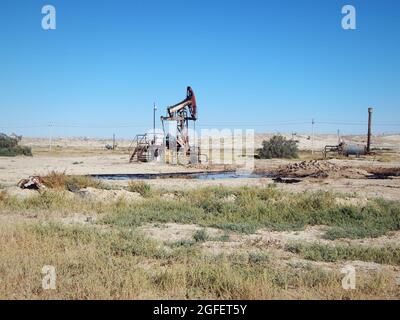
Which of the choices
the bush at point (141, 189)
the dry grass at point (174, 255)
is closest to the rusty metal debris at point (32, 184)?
the dry grass at point (174, 255)

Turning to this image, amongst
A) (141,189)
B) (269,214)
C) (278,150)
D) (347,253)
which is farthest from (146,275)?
(278,150)

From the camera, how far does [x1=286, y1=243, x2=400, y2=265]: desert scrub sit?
742 centimetres

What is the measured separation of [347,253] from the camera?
7.73m

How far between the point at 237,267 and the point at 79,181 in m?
10.7

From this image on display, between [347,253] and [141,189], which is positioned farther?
[141,189]

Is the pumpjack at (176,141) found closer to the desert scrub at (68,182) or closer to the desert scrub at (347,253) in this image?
the desert scrub at (68,182)

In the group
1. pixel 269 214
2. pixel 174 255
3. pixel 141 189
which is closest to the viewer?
pixel 174 255

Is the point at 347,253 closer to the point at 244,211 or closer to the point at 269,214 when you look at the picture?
the point at 269,214

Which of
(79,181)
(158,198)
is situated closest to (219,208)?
(158,198)

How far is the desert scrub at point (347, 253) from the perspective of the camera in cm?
742

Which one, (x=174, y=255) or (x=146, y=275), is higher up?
(x=146, y=275)

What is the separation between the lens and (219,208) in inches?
486

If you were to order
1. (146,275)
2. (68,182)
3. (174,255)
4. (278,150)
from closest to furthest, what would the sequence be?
(146,275)
(174,255)
(68,182)
(278,150)

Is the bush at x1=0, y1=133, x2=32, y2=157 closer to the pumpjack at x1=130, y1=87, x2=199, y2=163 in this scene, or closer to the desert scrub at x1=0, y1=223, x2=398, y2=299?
the pumpjack at x1=130, y1=87, x2=199, y2=163
